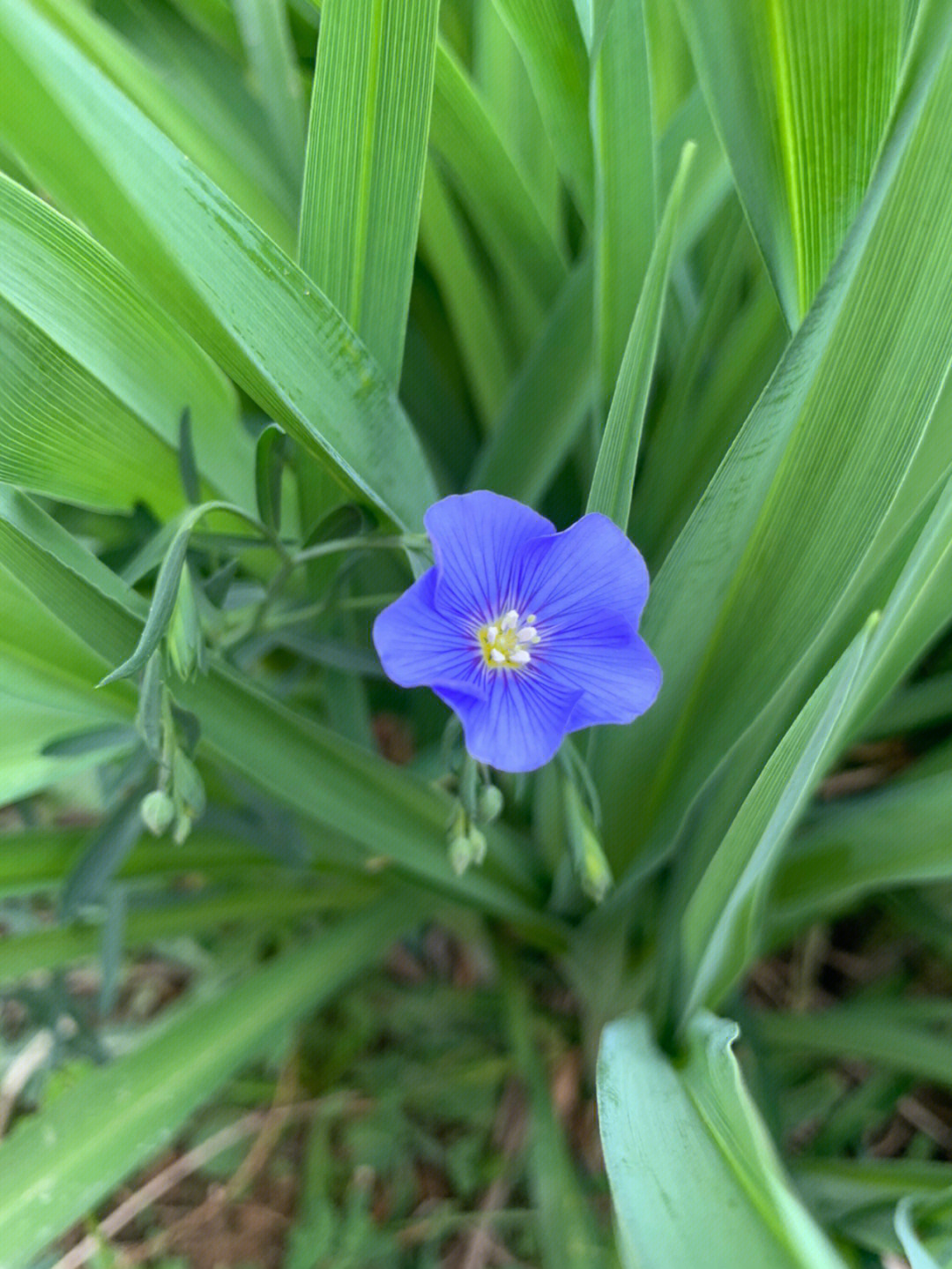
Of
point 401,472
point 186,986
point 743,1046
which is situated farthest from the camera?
point 186,986

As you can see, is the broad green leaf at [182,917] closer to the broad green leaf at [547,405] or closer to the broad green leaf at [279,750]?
the broad green leaf at [279,750]

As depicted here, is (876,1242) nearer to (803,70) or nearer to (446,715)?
(446,715)

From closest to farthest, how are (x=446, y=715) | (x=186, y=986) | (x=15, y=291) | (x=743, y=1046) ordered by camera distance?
(x=15, y=291) → (x=743, y=1046) → (x=446, y=715) → (x=186, y=986)

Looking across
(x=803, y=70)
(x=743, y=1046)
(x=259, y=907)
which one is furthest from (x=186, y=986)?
(x=803, y=70)

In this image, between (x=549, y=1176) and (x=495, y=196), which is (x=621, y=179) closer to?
(x=495, y=196)

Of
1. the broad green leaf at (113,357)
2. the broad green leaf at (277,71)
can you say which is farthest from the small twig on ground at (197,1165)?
the broad green leaf at (277,71)

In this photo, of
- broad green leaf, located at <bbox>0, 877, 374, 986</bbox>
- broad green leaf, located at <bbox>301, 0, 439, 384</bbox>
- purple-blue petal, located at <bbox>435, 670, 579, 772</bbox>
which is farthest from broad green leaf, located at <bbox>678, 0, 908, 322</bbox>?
broad green leaf, located at <bbox>0, 877, 374, 986</bbox>

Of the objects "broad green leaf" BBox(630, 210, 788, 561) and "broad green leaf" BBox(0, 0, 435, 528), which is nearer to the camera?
"broad green leaf" BBox(0, 0, 435, 528)

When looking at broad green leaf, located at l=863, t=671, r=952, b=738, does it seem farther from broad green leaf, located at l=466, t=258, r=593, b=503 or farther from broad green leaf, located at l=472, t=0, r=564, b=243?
broad green leaf, located at l=472, t=0, r=564, b=243
